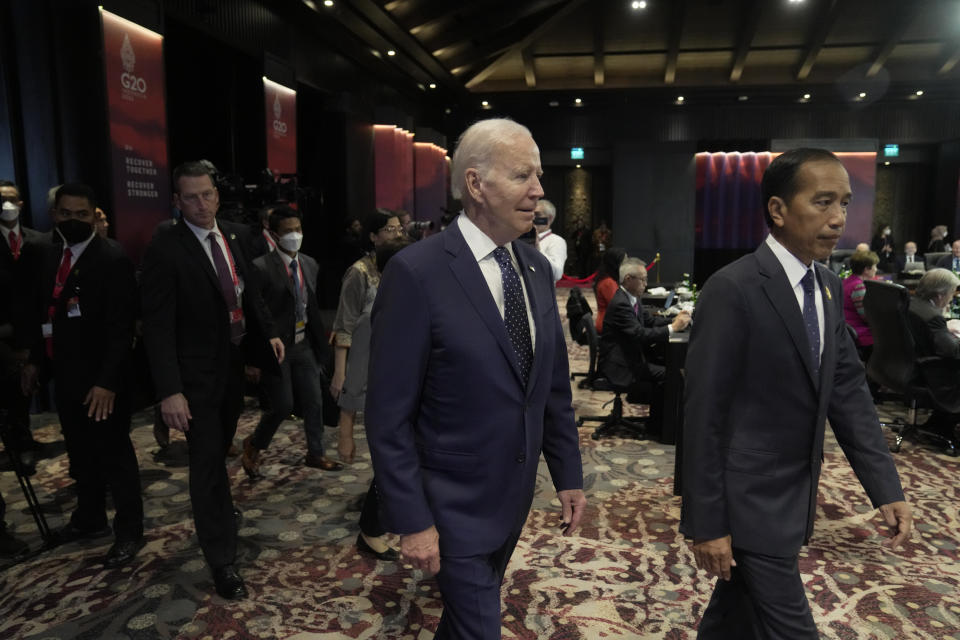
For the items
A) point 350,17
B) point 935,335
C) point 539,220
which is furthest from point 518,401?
point 350,17

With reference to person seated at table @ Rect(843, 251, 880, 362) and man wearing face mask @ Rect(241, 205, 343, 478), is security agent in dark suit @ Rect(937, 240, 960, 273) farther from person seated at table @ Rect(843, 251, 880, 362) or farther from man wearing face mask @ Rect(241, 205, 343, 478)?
man wearing face mask @ Rect(241, 205, 343, 478)

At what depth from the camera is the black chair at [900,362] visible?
4602 millimetres

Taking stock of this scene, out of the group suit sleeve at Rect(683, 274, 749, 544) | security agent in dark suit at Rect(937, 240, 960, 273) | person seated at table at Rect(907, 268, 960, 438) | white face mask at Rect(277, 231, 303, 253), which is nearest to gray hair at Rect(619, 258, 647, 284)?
person seated at table at Rect(907, 268, 960, 438)

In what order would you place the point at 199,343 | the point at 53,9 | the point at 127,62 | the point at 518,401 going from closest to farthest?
the point at 518,401, the point at 199,343, the point at 53,9, the point at 127,62

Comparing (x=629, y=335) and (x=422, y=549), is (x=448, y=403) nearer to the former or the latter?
(x=422, y=549)

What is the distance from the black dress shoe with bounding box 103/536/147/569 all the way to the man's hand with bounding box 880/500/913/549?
9.62 feet

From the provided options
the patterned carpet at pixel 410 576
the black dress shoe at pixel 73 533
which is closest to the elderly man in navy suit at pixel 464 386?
the patterned carpet at pixel 410 576

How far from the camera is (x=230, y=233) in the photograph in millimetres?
3008

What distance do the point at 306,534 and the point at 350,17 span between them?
740cm

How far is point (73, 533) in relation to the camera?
3.38m

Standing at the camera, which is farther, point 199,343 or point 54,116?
point 54,116

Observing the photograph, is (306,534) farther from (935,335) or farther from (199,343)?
(935,335)

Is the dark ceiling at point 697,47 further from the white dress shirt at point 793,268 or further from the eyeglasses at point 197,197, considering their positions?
the white dress shirt at point 793,268

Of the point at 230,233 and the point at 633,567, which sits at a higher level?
the point at 230,233
